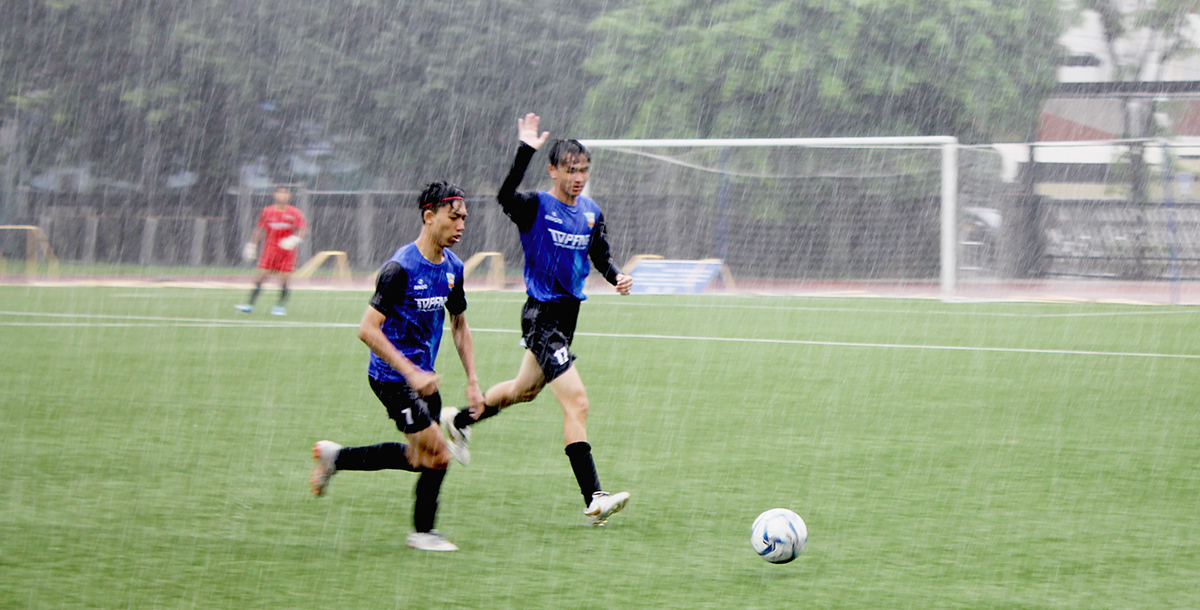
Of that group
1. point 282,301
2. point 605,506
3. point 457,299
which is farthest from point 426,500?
point 282,301

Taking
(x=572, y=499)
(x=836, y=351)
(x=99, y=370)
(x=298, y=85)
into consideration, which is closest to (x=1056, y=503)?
(x=572, y=499)

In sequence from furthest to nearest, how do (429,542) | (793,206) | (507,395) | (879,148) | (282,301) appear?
1. (793,206)
2. (879,148)
3. (282,301)
4. (507,395)
5. (429,542)

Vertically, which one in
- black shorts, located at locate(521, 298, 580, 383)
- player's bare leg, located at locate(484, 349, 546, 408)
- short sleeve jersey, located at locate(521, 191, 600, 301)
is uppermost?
short sleeve jersey, located at locate(521, 191, 600, 301)

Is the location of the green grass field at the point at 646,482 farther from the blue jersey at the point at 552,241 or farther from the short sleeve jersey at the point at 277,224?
the short sleeve jersey at the point at 277,224

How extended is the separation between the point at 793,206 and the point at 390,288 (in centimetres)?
2296

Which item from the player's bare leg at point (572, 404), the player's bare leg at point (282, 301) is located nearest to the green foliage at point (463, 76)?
the player's bare leg at point (282, 301)

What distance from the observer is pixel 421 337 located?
5.59 metres

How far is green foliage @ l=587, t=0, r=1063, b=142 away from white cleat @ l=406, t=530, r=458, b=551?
27.1 m

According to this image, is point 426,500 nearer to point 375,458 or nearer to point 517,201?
point 375,458

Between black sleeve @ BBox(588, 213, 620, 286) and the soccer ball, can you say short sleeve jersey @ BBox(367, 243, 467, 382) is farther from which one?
the soccer ball

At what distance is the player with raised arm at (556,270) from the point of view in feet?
20.6

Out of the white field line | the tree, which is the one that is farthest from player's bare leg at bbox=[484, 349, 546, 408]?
the tree

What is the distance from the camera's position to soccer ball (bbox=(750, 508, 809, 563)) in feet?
16.9

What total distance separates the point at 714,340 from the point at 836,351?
1.90 metres
